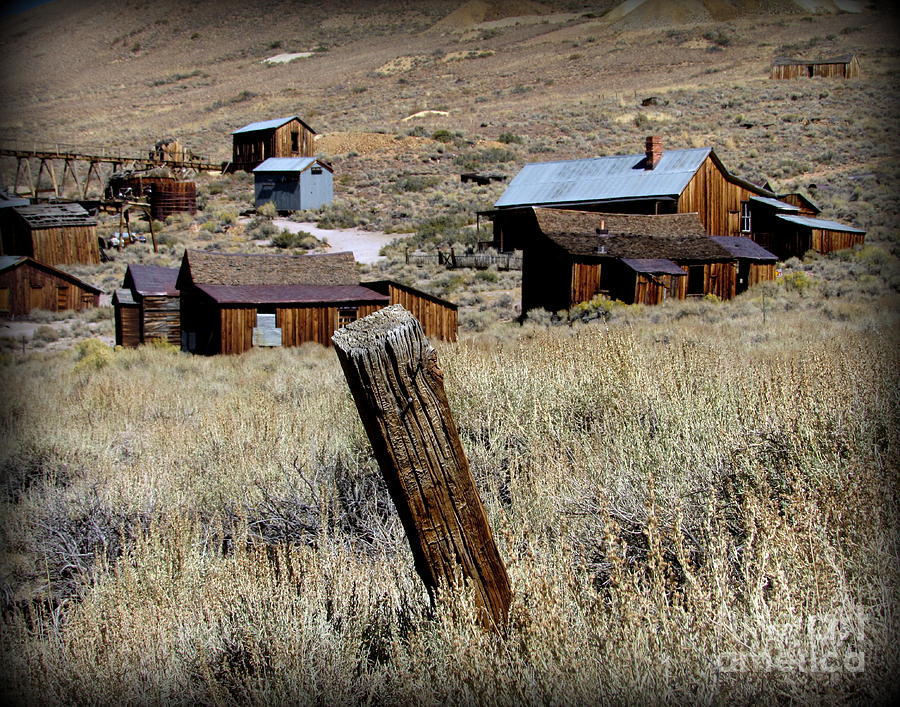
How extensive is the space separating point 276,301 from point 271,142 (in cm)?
4428

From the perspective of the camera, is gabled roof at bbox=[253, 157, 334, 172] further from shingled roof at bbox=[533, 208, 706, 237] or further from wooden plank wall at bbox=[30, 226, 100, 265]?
shingled roof at bbox=[533, 208, 706, 237]

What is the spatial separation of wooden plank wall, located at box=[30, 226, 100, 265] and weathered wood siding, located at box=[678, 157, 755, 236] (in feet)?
102

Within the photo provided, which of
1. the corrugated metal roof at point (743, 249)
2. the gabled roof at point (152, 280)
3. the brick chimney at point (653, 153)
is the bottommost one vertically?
the gabled roof at point (152, 280)

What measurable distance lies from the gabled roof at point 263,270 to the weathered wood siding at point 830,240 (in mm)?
20348

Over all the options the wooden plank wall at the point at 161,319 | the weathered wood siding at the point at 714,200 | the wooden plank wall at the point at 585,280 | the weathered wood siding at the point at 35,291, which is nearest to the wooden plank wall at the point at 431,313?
the wooden plank wall at the point at 585,280

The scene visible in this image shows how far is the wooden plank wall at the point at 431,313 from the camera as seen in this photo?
25266mm

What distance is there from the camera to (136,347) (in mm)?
27156

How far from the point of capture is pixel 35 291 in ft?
113

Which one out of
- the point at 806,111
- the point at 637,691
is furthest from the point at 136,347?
the point at 806,111

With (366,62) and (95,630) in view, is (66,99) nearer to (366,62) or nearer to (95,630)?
(366,62)

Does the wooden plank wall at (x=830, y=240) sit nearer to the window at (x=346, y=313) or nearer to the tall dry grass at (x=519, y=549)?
the window at (x=346, y=313)

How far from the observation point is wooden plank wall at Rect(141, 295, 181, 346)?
2756cm

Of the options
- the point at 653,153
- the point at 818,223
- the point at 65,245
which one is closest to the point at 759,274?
the point at 818,223

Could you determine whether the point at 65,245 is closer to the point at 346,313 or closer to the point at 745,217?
the point at 346,313
